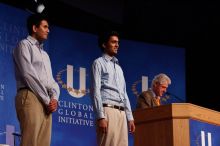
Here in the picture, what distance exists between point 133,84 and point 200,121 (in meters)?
2.83

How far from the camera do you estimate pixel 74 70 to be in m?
7.03

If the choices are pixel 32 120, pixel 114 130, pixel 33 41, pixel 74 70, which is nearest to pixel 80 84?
pixel 74 70

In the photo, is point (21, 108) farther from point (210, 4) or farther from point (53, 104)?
point (210, 4)

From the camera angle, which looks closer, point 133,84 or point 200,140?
point 200,140

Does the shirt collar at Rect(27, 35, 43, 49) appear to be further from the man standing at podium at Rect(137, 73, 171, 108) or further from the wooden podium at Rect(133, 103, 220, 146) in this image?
the man standing at podium at Rect(137, 73, 171, 108)

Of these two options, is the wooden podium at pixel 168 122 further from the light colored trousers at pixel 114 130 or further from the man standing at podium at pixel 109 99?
the light colored trousers at pixel 114 130

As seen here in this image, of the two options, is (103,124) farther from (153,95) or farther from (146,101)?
(153,95)

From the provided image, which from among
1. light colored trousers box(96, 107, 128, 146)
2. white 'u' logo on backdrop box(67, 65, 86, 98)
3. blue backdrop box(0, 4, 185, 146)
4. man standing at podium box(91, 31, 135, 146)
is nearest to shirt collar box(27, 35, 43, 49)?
man standing at podium box(91, 31, 135, 146)

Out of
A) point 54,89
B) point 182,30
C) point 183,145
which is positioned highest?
point 182,30

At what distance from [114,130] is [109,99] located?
0.83ft

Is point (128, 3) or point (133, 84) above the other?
point (128, 3)

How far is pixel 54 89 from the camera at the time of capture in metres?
3.62

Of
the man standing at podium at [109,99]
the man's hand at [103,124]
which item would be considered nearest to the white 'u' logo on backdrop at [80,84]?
the man standing at podium at [109,99]

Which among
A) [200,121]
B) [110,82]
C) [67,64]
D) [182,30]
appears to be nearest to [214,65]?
[182,30]
